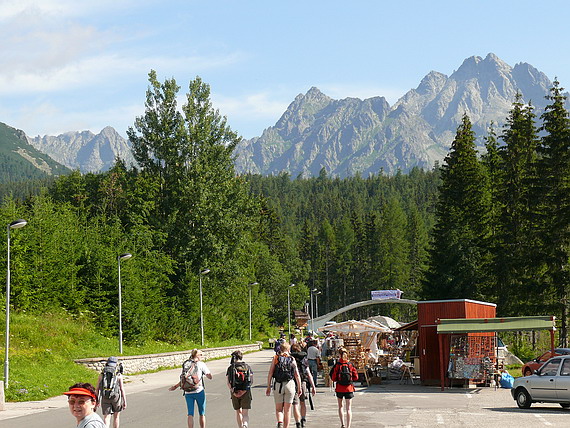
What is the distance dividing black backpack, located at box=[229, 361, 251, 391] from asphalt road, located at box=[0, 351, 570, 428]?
2.39 m

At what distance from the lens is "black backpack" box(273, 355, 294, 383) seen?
601 inches

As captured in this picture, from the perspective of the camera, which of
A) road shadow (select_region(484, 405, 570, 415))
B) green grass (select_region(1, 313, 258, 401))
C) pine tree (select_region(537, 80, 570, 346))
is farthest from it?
pine tree (select_region(537, 80, 570, 346))

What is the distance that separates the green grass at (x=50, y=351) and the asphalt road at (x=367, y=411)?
1686mm

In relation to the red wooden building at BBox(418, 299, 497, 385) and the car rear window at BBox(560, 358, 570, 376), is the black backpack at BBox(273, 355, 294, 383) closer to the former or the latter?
the car rear window at BBox(560, 358, 570, 376)

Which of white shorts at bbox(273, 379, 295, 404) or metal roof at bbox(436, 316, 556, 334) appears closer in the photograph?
white shorts at bbox(273, 379, 295, 404)

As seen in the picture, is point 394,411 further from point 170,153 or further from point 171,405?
point 170,153

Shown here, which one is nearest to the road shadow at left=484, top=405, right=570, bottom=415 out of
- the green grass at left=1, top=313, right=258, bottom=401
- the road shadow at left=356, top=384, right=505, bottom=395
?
the road shadow at left=356, top=384, right=505, bottom=395

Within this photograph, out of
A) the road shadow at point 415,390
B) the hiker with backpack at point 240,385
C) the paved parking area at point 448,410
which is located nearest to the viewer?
the hiker with backpack at point 240,385

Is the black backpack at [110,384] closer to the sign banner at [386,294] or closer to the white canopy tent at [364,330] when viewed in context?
the white canopy tent at [364,330]

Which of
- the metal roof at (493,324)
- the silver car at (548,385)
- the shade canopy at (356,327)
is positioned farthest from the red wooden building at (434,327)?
the silver car at (548,385)

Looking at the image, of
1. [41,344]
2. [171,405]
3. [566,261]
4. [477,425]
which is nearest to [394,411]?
[477,425]

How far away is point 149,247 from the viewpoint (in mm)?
57812

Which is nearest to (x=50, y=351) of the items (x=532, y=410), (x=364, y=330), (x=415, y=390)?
(x=364, y=330)

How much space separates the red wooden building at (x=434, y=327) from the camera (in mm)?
29484
